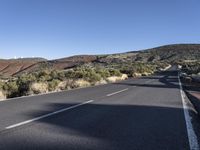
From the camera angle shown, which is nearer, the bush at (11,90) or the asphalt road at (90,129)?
the asphalt road at (90,129)

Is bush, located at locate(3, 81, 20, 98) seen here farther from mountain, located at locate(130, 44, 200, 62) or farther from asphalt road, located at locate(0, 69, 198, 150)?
mountain, located at locate(130, 44, 200, 62)

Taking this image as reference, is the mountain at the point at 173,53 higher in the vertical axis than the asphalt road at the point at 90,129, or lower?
higher

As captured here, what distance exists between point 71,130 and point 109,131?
2.95 feet

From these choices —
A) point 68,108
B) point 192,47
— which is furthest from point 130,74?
point 192,47

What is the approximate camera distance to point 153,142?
282 inches

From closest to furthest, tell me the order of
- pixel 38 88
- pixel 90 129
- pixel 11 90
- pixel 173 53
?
pixel 90 129 < pixel 11 90 < pixel 38 88 < pixel 173 53

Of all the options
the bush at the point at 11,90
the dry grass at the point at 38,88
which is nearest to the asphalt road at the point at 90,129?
the bush at the point at 11,90

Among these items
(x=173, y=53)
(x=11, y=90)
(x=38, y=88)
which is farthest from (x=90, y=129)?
(x=173, y=53)

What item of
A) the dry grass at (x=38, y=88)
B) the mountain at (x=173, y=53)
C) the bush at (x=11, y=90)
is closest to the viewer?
the bush at (x=11, y=90)

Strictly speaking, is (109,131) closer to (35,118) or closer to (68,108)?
(35,118)

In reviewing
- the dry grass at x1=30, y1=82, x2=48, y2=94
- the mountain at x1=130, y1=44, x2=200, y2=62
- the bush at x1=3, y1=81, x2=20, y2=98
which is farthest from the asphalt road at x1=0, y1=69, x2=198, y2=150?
the mountain at x1=130, y1=44, x2=200, y2=62

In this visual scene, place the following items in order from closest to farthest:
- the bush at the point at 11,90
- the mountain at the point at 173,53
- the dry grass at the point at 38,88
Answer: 1. the bush at the point at 11,90
2. the dry grass at the point at 38,88
3. the mountain at the point at 173,53

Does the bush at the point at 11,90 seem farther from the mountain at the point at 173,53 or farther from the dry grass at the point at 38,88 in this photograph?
the mountain at the point at 173,53

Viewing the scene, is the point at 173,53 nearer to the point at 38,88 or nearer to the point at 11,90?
the point at 38,88
